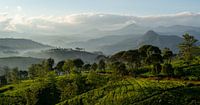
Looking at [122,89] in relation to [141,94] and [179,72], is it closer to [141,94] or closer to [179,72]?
[141,94]

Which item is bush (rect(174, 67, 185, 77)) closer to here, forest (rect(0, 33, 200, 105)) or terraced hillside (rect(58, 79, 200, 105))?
forest (rect(0, 33, 200, 105))

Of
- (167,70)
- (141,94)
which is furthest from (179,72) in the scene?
(141,94)

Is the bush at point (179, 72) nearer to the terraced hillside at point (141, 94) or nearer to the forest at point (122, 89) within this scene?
the forest at point (122, 89)

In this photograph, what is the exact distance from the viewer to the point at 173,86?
487ft

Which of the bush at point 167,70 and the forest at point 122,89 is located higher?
the bush at point 167,70

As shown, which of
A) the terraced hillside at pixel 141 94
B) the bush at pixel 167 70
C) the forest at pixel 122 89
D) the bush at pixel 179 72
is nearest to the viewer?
the terraced hillside at pixel 141 94

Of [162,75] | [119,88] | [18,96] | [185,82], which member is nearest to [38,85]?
[18,96]

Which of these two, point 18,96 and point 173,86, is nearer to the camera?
point 173,86

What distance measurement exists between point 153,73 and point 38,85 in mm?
59468

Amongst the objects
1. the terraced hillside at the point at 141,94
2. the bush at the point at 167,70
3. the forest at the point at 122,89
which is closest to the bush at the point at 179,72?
the forest at the point at 122,89

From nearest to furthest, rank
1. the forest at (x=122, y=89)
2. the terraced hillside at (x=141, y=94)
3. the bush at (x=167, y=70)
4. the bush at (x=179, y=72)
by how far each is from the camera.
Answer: the terraced hillside at (x=141, y=94) → the forest at (x=122, y=89) → the bush at (x=179, y=72) → the bush at (x=167, y=70)

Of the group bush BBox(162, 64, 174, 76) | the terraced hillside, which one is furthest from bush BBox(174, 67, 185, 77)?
the terraced hillside

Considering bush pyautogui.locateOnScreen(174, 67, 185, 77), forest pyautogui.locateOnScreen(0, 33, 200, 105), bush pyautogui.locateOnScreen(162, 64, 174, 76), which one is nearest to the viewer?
forest pyautogui.locateOnScreen(0, 33, 200, 105)

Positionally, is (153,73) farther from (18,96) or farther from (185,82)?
(18,96)
